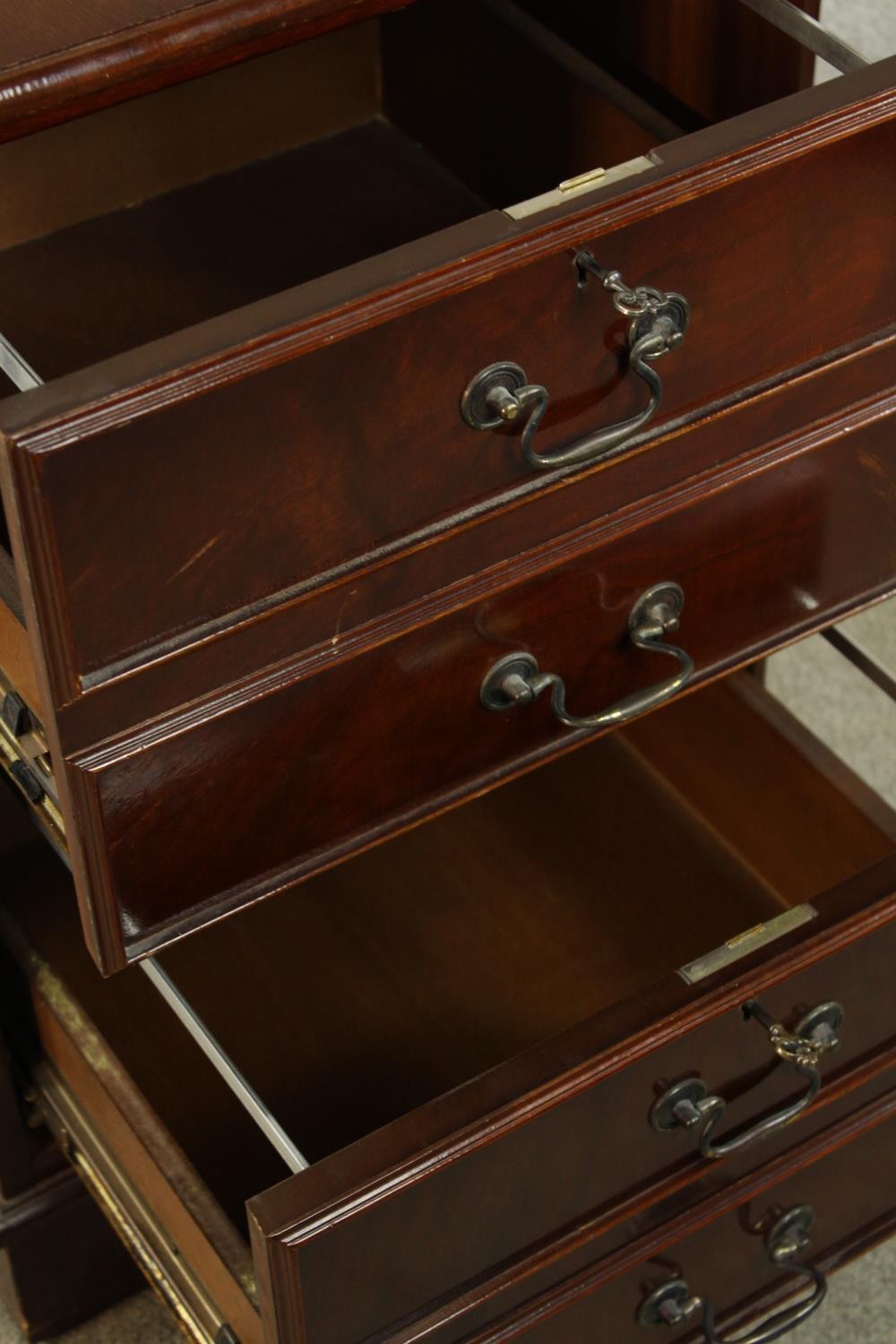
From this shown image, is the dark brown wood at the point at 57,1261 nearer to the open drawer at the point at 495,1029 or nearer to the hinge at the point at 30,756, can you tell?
the open drawer at the point at 495,1029

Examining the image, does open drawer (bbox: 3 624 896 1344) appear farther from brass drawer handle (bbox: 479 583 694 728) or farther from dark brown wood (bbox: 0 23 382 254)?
dark brown wood (bbox: 0 23 382 254)

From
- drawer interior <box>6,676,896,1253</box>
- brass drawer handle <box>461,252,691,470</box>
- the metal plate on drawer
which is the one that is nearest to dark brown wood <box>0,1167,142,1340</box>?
drawer interior <box>6,676,896,1253</box>

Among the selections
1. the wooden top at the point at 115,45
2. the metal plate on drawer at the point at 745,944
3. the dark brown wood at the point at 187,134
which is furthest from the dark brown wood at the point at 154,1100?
the wooden top at the point at 115,45

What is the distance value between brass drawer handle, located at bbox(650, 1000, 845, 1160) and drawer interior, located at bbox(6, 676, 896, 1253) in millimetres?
158

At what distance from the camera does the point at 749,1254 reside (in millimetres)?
989

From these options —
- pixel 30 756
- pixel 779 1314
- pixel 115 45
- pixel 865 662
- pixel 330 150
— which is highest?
pixel 330 150

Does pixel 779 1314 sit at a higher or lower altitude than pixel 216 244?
lower

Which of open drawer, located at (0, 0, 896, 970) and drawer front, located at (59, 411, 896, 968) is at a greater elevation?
open drawer, located at (0, 0, 896, 970)

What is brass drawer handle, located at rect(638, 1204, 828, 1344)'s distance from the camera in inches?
37.1

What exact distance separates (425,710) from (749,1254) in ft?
1.22

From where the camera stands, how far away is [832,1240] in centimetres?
104

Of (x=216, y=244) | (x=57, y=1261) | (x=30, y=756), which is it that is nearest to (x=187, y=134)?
(x=216, y=244)

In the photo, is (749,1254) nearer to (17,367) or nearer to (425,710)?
(425,710)

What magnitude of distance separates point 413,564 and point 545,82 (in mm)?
327
